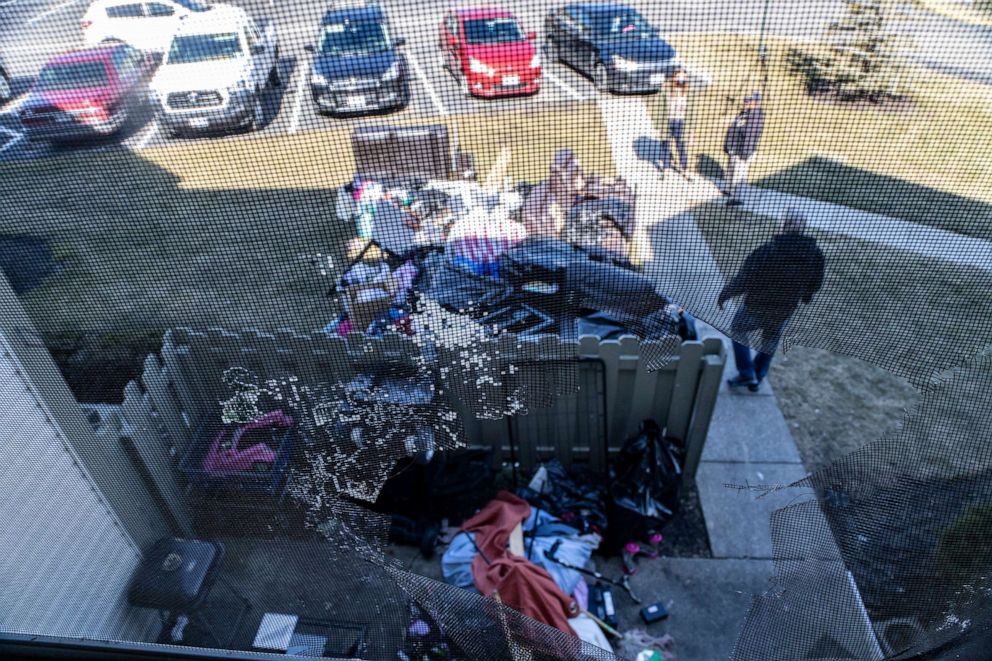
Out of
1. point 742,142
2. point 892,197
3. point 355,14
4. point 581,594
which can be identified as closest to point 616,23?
point 742,142

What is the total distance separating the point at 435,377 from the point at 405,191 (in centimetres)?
82

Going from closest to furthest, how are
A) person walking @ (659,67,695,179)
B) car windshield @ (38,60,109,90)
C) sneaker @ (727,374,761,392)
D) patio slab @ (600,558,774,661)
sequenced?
car windshield @ (38,60,109,90)
person walking @ (659,67,695,179)
patio slab @ (600,558,774,661)
sneaker @ (727,374,761,392)

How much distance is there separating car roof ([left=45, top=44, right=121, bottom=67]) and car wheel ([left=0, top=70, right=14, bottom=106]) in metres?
0.10

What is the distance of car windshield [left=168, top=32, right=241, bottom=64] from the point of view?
1.24 meters

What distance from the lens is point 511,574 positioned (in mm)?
1665

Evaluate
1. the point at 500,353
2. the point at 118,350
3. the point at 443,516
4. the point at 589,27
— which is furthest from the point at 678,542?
the point at 118,350

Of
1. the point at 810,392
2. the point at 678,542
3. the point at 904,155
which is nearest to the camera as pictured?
the point at 904,155

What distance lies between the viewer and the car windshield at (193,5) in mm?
1357

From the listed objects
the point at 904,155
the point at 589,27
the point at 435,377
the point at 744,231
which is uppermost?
the point at 589,27

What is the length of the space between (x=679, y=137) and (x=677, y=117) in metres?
0.13

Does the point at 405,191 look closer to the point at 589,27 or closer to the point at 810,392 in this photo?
the point at 589,27

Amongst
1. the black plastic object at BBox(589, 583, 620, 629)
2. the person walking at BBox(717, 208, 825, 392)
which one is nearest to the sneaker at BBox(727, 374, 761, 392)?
the black plastic object at BBox(589, 583, 620, 629)

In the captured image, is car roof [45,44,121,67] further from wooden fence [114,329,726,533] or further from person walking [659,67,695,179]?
person walking [659,67,695,179]

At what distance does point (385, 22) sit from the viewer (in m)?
1.41
